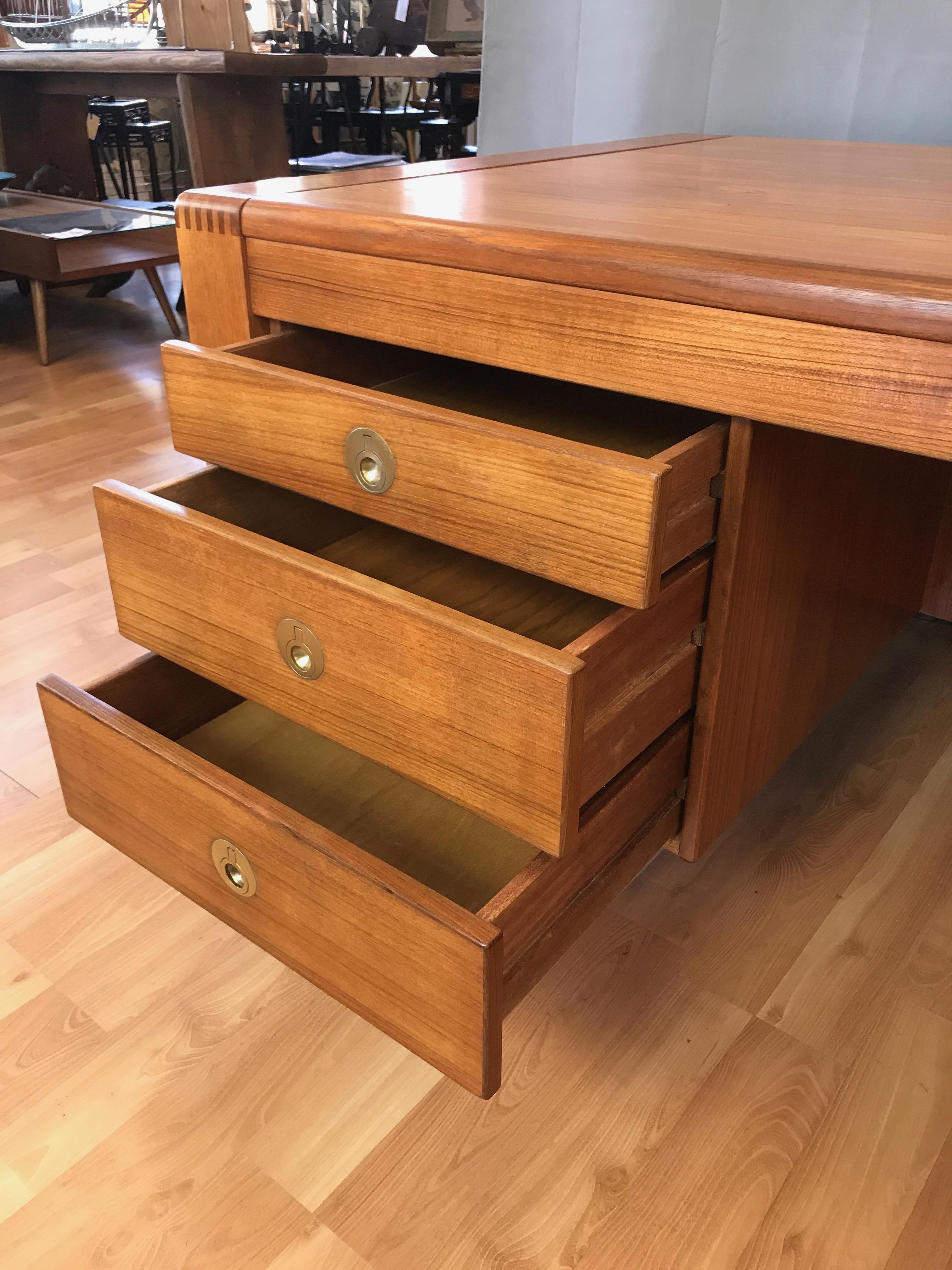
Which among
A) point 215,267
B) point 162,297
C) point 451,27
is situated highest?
point 451,27

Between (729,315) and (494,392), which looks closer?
(729,315)

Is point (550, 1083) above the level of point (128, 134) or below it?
below

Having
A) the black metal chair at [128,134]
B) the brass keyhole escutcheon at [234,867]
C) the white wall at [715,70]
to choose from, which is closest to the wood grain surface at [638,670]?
the brass keyhole escutcheon at [234,867]

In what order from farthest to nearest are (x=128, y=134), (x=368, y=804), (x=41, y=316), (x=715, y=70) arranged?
(x=128, y=134)
(x=41, y=316)
(x=715, y=70)
(x=368, y=804)

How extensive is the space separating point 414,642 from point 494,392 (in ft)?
1.05

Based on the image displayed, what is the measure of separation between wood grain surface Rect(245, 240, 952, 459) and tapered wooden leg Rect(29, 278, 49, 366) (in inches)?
69.3

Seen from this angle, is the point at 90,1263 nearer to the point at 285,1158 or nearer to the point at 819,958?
the point at 285,1158

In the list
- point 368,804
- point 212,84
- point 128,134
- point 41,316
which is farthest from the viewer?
point 128,134

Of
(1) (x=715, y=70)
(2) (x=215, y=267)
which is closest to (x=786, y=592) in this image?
(2) (x=215, y=267)

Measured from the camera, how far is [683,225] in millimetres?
587

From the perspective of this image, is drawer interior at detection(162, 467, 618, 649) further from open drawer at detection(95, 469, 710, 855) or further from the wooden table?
the wooden table

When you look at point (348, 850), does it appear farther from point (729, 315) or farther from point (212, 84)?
point (212, 84)

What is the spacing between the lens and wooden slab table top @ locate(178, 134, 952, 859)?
0.47 meters

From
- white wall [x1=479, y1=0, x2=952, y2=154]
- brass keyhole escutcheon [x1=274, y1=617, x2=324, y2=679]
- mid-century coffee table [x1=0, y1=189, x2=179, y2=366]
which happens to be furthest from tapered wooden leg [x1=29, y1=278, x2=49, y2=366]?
brass keyhole escutcheon [x1=274, y1=617, x2=324, y2=679]
